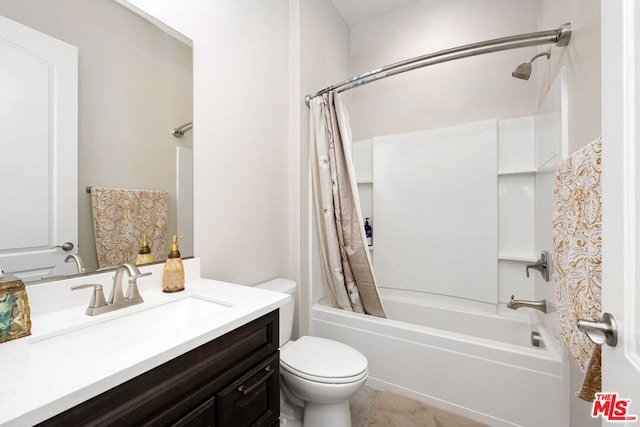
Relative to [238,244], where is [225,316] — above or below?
below

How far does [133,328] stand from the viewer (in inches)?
33.5

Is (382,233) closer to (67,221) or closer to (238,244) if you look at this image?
(238,244)

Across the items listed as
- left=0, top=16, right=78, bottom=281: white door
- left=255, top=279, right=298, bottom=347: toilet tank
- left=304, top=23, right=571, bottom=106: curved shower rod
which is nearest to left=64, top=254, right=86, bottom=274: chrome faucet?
left=0, top=16, right=78, bottom=281: white door

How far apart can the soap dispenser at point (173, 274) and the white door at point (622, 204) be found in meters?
1.32

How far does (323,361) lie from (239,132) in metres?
1.32

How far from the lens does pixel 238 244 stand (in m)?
1.56

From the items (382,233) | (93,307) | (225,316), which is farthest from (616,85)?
(382,233)

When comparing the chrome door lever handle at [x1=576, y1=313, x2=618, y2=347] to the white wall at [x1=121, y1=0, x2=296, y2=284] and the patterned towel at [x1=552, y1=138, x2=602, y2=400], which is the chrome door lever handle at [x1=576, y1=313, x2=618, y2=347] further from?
the white wall at [x1=121, y1=0, x2=296, y2=284]

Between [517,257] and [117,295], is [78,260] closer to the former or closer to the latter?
[117,295]

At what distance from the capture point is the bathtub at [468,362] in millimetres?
1316

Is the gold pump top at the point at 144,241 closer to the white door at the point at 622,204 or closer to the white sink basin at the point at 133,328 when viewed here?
the white sink basin at the point at 133,328

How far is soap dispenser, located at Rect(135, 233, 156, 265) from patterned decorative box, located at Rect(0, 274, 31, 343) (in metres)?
0.39

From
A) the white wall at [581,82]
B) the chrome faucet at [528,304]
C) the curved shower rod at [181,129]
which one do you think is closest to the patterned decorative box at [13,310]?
the curved shower rod at [181,129]

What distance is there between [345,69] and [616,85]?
2.45 metres
